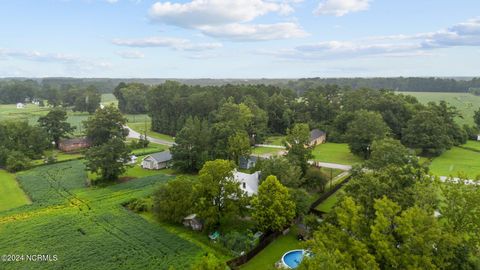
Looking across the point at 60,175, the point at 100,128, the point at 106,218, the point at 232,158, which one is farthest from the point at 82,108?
the point at 106,218

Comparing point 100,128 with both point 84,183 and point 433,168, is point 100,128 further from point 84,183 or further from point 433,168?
point 433,168

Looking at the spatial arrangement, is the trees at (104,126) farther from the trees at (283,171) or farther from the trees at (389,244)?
the trees at (389,244)

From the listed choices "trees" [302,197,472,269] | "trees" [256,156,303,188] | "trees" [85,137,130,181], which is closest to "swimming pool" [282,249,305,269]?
"trees" [302,197,472,269]

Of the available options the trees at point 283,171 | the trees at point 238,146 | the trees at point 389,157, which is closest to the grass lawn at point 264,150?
the trees at point 238,146

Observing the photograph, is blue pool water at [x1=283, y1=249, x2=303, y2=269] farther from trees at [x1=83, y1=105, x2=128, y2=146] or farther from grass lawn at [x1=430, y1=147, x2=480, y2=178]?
trees at [x1=83, y1=105, x2=128, y2=146]

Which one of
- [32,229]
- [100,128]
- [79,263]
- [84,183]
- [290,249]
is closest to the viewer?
[79,263]

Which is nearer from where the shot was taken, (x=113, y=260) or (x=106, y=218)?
(x=113, y=260)
